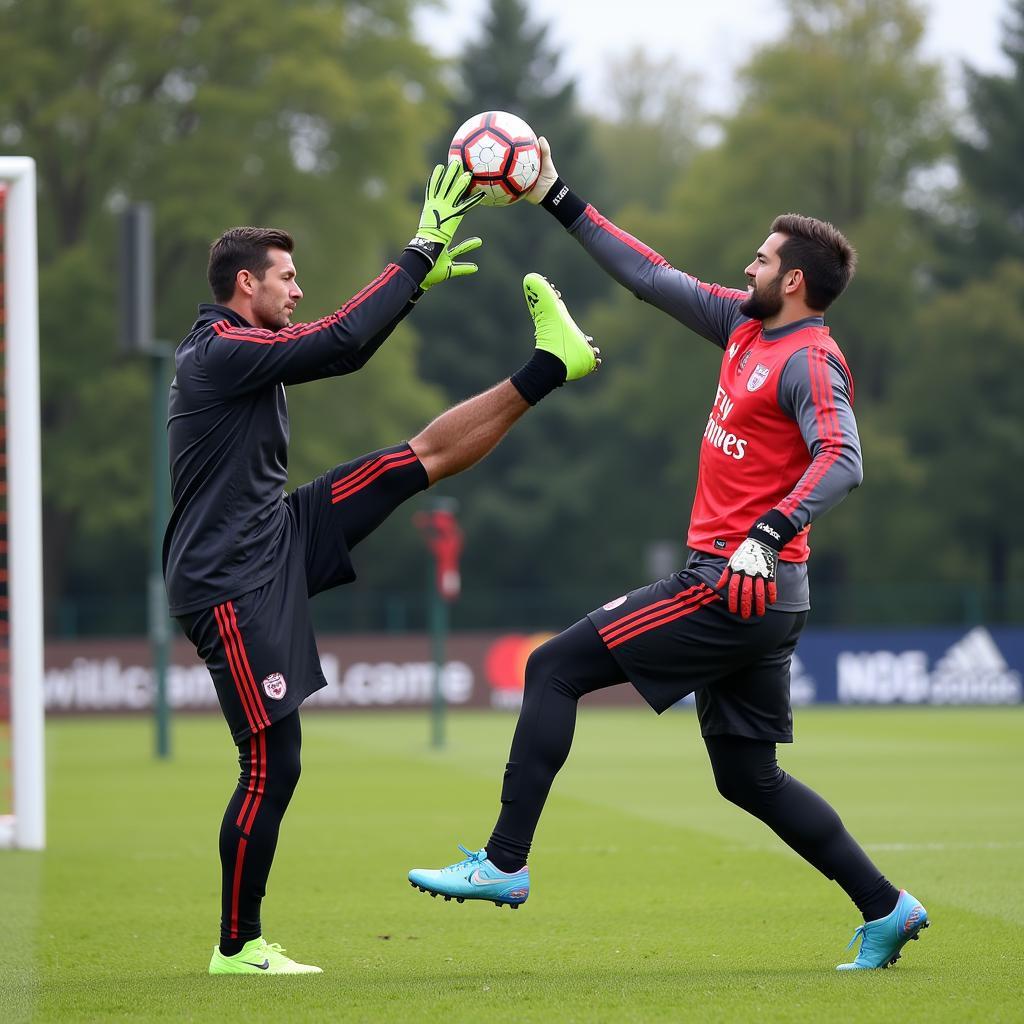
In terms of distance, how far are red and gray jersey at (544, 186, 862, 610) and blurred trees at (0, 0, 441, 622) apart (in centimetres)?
2818

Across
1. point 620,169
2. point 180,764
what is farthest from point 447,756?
point 620,169

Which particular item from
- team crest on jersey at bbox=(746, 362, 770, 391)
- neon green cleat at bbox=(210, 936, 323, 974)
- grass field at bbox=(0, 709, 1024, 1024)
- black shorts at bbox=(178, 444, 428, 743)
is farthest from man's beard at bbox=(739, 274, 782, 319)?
neon green cleat at bbox=(210, 936, 323, 974)

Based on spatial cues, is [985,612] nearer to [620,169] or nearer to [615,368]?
[615,368]

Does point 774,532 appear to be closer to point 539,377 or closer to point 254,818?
point 539,377

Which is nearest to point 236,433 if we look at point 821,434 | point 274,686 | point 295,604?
point 295,604

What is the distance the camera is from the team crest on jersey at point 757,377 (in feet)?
18.3

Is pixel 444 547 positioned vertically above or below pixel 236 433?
below

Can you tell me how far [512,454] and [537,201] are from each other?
133 ft

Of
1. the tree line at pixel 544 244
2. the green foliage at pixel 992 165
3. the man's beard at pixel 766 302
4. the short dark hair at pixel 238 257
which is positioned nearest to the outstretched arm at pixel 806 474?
the man's beard at pixel 766 302

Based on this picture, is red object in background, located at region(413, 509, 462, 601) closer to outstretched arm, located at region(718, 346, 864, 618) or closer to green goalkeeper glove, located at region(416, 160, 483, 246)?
green goalkeeper glove, located at region(416, 160, 483, 246)

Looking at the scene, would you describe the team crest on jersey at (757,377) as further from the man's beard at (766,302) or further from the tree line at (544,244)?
the tree line at (544,244)

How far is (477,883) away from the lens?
17.7 feet

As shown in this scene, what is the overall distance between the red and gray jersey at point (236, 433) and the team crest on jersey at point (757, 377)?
3.86ft

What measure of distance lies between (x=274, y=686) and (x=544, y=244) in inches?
1662
